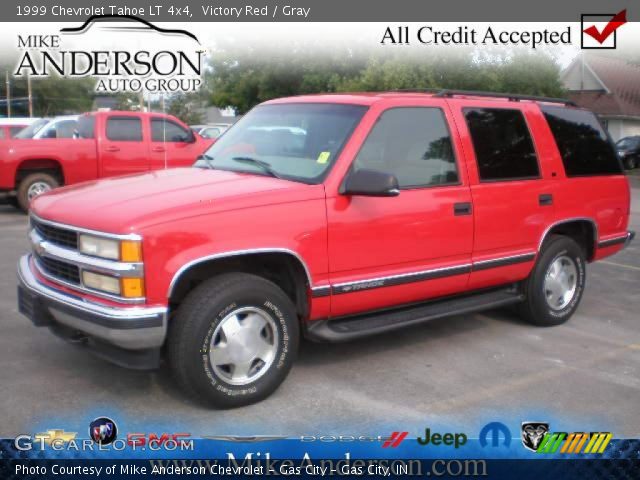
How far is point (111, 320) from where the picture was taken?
3.80 metres

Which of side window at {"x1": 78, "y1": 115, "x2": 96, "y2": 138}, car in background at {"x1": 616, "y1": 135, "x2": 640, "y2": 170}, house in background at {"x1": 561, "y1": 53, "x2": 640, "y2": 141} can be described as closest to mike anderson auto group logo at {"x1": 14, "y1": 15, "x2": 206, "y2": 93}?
side window at {"x1": 78, "y1": 115, "x2": 96, "y2": 138}

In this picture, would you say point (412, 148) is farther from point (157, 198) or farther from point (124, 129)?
point (124, 129)

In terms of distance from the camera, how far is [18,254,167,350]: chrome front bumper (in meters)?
3.79

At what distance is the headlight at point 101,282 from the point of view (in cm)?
384

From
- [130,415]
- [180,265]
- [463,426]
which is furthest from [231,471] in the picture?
[463,426]

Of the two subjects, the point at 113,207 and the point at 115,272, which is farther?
the point at 113,207

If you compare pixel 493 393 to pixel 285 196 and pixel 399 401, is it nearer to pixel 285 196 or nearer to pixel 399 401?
pixel 399 401

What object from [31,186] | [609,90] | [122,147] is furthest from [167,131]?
[609,90]

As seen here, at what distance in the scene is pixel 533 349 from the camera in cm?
554

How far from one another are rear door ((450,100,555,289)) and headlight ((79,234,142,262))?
2.62 metres

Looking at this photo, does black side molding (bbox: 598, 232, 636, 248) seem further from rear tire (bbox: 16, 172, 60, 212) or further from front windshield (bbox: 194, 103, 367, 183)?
rear tire (bbox: 16, 172, 60, 212)

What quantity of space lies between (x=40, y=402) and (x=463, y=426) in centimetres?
253

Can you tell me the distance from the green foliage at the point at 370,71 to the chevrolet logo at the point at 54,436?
1628 centimetres

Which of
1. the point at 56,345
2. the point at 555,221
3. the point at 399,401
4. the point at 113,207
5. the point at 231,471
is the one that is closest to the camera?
the point at 231,471
